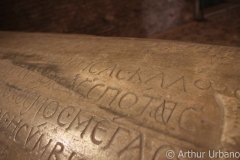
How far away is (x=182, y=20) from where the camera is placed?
5090 mm

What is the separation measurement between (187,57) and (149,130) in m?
0.52

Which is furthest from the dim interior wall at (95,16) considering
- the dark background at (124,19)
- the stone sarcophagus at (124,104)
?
the stone sarcophagus at (124,104)

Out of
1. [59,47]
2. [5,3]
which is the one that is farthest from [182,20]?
[59,47]

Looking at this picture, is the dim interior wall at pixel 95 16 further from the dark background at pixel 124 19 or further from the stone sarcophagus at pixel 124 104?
the stone sarcophagus at pixel 124 104

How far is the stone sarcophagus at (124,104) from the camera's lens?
3.26 ft

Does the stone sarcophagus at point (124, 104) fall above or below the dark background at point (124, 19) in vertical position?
below

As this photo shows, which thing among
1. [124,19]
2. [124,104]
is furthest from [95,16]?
[124,104]

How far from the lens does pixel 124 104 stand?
117 cm

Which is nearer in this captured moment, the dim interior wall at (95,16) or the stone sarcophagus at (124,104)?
the stone sarcophagus at (124,104)

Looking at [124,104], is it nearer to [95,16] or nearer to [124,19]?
[95,16]

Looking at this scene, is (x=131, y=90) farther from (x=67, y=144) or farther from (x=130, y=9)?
(x=130, y=9)

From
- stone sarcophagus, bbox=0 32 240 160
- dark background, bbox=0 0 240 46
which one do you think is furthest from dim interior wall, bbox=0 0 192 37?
stone sarcophagus, bbox=0 32 240 160

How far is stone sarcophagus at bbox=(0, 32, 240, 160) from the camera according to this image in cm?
99

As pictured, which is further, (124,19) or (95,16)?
(124,19)
